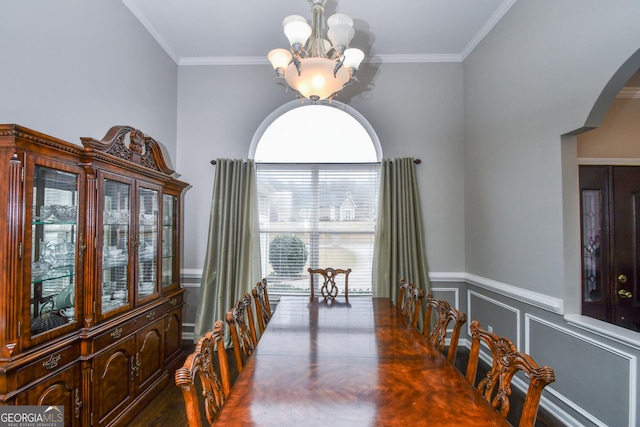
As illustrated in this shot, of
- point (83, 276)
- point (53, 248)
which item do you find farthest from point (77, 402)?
point (53, 248)

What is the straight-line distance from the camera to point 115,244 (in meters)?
2.22

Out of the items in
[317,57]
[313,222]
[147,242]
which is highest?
[317,57]

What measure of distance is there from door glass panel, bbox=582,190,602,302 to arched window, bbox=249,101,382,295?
1969mm

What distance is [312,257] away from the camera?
3.79 m

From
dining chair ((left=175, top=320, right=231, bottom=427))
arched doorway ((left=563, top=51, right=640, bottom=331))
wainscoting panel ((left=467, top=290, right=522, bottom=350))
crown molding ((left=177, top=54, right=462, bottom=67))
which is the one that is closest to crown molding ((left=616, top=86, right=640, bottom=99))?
arched doorway ((left=563, top=51, right=640, bottom=331))

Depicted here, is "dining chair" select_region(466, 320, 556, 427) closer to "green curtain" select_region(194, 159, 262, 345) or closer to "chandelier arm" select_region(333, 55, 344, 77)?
"chandelier arm" select_region(333, 55, 344, 77)

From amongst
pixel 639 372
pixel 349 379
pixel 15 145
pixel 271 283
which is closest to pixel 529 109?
pixel 639 372

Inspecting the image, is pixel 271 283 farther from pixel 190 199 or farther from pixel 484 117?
pixel 484 117

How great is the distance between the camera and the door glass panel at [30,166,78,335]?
1.64 metres

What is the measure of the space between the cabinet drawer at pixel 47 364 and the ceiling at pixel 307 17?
2.87 m

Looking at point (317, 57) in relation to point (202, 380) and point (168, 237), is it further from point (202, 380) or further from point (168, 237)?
point (168, 237)

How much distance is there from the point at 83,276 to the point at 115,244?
0.36 metres

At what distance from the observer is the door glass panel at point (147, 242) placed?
251 cm

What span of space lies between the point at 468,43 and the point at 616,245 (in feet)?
8.16
